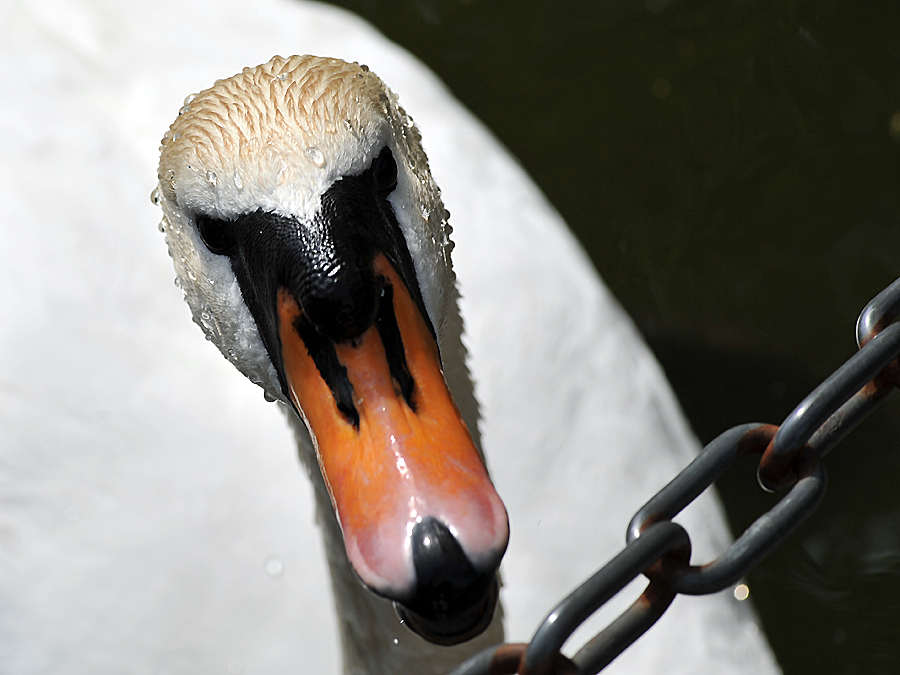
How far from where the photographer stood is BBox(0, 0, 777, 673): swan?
2580mm

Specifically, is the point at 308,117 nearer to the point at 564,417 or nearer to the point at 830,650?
the point at 564,417

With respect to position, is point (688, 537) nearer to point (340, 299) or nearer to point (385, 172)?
point (340, 299)

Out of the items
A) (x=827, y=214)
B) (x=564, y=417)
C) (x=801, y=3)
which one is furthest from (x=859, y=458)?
(x=801, y=3)

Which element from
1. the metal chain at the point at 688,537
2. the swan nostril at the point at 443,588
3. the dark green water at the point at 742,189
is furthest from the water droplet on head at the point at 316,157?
the dark green water at the point at 742,189

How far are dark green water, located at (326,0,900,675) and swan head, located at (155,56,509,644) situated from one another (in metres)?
1.93

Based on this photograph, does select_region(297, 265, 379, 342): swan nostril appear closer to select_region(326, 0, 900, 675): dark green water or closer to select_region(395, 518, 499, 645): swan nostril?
select_region(395, 518, 499, 645): swan nostril

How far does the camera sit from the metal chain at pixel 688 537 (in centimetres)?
105

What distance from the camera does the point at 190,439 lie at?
2.72m

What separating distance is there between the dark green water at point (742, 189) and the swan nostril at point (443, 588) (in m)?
2.12

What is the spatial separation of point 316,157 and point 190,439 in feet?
4.17

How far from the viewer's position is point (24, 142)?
294cm

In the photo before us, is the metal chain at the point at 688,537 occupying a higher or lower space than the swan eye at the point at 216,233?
lower

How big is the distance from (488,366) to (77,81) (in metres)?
1.46

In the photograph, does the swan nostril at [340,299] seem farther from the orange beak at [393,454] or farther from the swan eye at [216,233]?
the swan eye at [216,233]
